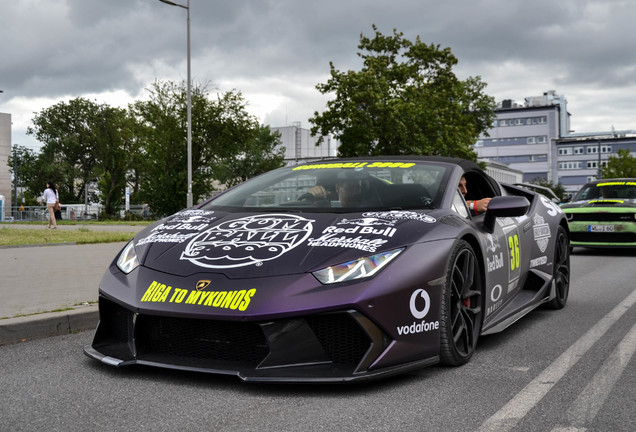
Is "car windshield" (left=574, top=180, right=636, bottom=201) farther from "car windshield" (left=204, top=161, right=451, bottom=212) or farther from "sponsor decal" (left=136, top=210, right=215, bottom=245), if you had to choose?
"sponsor decal" (left=136, top=210, right=215, bottom=245)

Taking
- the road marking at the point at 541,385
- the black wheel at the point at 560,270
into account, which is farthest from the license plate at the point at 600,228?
the road marking at the point at 541,385

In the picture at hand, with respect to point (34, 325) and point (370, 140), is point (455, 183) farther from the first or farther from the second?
point (370, 140)

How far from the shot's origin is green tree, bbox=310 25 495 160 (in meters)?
39.3

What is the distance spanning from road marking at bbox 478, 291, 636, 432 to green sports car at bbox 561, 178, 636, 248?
7540 millimetres

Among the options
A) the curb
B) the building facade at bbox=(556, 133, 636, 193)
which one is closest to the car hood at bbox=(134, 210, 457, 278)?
the curb

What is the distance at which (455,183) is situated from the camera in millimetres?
4605

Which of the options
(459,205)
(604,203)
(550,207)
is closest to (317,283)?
(459,205)

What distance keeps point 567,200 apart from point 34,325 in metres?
11.9

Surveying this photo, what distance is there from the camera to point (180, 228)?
13.6ft

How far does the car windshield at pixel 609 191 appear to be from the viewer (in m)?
13.3

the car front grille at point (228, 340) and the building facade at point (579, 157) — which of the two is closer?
the car front grille at point (228, 340)

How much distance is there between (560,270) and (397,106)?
32962 millimetres

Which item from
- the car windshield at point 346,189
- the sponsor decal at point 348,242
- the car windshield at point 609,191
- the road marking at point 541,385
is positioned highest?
the car windshield at point 609,191

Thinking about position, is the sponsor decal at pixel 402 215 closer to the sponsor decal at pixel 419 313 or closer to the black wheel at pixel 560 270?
the sponsor decal at pixel 419 313
